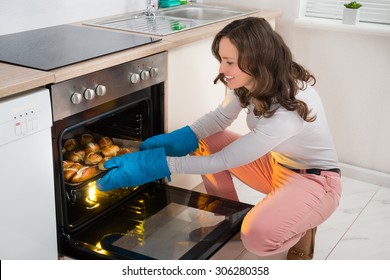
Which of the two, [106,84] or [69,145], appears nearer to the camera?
[106,84]

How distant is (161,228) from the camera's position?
6.54 ft

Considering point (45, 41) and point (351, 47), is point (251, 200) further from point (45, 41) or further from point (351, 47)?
point (45, 41)

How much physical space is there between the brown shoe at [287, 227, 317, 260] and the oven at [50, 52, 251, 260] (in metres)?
0.32

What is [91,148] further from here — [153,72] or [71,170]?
[153,72]

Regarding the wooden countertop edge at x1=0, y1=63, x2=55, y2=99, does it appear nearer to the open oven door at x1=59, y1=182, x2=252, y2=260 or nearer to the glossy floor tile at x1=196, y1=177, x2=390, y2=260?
the open oven door at x1=59, y1=182, x2=252, y2=260

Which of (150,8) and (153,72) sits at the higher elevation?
(150,8)

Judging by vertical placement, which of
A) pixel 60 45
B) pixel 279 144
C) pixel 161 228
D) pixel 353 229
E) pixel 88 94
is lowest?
pixel 353 229

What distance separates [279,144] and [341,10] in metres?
1.20

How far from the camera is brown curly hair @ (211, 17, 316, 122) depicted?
6.07 feet

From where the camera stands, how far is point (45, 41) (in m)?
2.13

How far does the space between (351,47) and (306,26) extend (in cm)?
26

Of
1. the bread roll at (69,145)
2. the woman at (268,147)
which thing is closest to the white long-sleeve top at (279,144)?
the woman at (268,147)

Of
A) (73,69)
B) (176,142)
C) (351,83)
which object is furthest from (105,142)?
(351,83)

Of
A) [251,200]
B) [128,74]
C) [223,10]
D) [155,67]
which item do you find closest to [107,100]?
[128,74]
